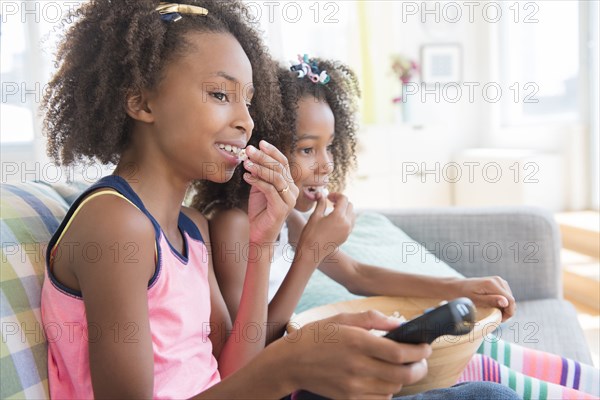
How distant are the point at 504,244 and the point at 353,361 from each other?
136 cm

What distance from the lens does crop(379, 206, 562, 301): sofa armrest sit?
1.81m

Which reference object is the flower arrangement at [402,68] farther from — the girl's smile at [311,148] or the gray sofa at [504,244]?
the girl's smile at [311,148]

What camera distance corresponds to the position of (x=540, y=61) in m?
4.60

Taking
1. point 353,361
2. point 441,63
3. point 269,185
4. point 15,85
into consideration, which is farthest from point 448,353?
point 441,63

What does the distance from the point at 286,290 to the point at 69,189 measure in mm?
452

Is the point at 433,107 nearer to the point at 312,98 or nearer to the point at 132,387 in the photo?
the point at 312,98

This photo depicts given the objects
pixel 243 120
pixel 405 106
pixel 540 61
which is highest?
pixel 540 61

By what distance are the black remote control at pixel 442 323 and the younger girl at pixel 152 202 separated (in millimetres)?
89

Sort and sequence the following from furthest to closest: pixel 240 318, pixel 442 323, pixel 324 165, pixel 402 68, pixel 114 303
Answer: pixel 402 68, pixel 324 165, pixel 240 318, pixel 114 303, pixel 442 323

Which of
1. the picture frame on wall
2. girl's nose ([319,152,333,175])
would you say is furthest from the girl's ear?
the picture frame on wall

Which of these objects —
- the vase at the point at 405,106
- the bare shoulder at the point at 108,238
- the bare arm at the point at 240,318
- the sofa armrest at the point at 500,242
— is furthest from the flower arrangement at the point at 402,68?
the bare shoulder at the point at 108,238

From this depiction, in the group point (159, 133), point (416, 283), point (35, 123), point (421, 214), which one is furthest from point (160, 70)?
point (35, 123)

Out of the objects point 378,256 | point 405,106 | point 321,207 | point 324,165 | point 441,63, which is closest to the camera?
point 321,207

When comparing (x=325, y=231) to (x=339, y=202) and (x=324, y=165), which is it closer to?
(x=339, y=202)
